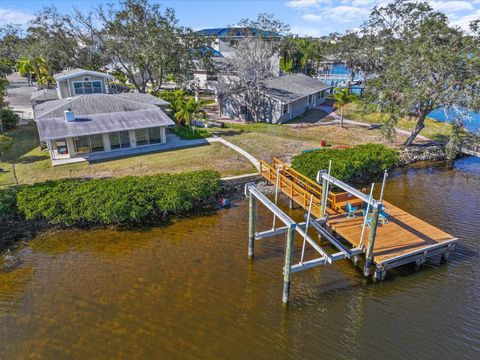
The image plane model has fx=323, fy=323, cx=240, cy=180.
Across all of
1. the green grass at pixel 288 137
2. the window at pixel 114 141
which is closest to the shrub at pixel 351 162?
the green grass at pixel 288 137

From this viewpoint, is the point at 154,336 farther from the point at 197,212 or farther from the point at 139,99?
the point at 139,99

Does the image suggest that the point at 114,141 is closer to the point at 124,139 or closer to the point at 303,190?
the point at 124,139

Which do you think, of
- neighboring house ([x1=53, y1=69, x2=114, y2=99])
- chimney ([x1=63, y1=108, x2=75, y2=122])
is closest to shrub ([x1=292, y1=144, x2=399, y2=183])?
chimney ([x1=63, y1=108, x2=75, y2=122])

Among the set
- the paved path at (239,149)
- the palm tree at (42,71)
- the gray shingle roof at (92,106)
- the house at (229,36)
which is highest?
the house at (229,36)

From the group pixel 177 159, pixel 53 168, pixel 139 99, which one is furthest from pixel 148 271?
pixel 139 99

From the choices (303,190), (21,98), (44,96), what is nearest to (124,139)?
(44,96)

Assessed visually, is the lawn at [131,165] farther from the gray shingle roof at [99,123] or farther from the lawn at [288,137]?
the lawn at [288,137]
